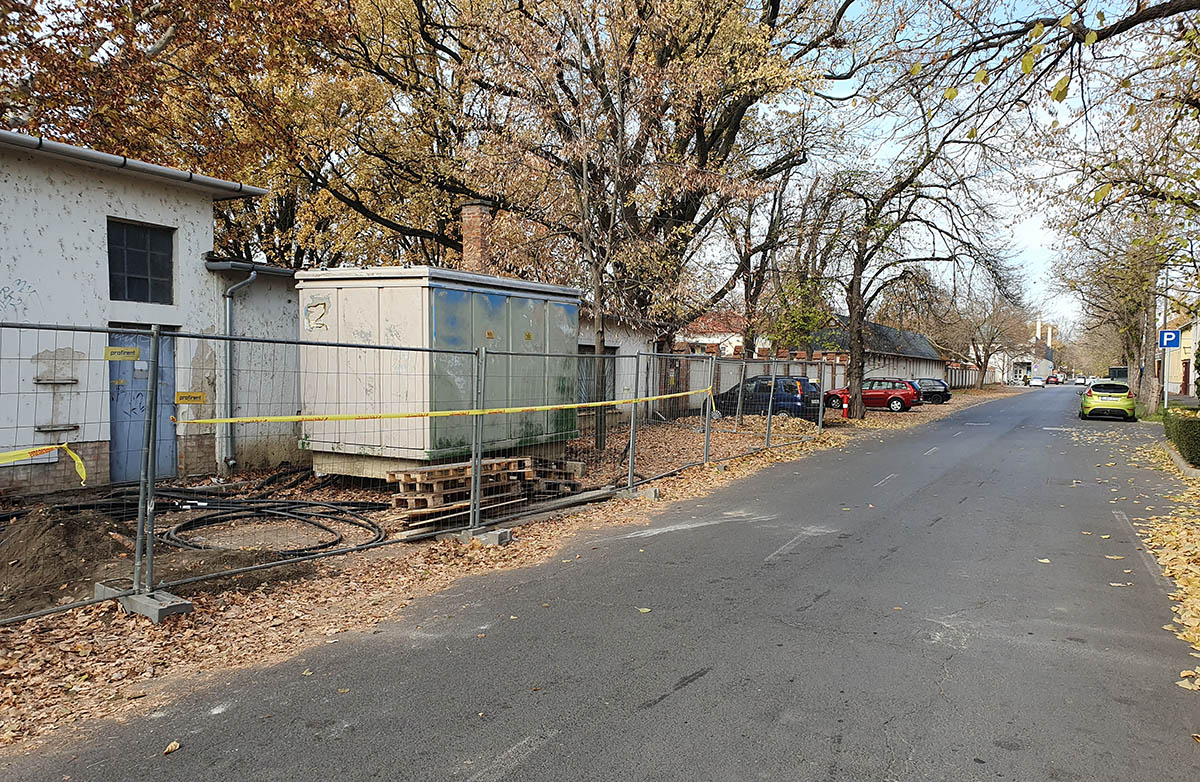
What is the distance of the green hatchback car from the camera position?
2844 centimetres

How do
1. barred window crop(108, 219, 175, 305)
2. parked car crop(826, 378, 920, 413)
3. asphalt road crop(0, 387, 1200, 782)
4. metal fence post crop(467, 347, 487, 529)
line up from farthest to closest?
parked car crop(826, 378, 920, 413)
barred window crop(108, 219, 175, 305)
metal fence post crop(467, 347, 487, 529)
asphalt road crop(0, 387, 1200, 782)

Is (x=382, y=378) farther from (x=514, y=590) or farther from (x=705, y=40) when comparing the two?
(x=705, y=40)

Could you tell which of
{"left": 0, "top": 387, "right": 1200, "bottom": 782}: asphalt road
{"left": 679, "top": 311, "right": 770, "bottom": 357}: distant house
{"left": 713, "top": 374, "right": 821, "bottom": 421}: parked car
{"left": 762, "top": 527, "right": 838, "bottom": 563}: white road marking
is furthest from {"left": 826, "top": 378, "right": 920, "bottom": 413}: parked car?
{"left": 0, "top": 387, "right": 1200, "bottom": 782}: asphalt road

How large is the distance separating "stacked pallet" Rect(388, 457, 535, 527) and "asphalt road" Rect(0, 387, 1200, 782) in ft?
4.81

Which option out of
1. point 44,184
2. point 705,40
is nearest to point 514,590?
point 44,184

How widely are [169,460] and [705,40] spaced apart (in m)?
14.8

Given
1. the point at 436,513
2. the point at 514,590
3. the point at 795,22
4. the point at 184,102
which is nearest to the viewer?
the point at 514,590

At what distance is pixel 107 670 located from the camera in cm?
455

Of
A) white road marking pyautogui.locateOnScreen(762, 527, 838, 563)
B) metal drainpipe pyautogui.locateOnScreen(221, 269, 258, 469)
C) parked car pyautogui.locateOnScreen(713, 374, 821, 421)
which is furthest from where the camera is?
parked car pyautogui.locateOnScreen(713, 374, 821, 421)

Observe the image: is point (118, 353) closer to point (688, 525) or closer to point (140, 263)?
point (140, 263)

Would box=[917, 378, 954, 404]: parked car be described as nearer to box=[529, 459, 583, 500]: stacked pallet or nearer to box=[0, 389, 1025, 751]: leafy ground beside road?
box=[529, 459, 583, 500]: stacked pallet

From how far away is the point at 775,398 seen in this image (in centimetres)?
2053

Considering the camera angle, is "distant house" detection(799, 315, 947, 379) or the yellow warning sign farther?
"distant house" detection(799, 315, 947, 379)

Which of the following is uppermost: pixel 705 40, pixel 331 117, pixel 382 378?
pixel 705 40
